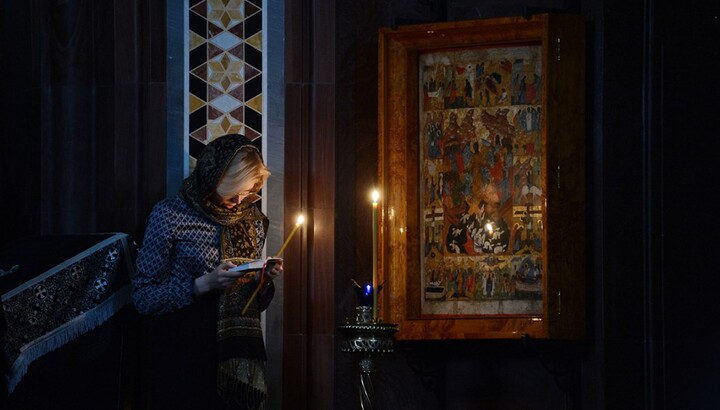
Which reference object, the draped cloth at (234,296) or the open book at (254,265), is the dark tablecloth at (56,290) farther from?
the open book at (254,265)

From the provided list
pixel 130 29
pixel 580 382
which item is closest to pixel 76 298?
pixel 130 29

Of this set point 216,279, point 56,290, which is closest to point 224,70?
point 216,279

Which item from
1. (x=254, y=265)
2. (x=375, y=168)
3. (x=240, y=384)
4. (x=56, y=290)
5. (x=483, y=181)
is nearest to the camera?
(x=254, y=265)

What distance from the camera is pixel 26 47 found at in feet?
→ 19.9

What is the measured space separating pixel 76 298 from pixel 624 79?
2373 millimetres

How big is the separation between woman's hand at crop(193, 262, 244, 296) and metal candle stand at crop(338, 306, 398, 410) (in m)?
0.48

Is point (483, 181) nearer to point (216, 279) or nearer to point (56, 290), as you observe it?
point (216, 279)

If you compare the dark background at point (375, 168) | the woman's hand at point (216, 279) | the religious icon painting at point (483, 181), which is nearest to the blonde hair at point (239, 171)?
the woman's hand at point (216, 279)

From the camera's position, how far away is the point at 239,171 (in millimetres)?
5250

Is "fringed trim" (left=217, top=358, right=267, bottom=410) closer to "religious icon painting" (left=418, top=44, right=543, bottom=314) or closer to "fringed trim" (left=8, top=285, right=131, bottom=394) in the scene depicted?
"fringed trim" (left=8, top=285, right=131, bottom=394)

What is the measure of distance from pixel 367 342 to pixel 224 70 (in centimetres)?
143

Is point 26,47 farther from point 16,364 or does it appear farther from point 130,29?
point 16,364

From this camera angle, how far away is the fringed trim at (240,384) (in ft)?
16.7

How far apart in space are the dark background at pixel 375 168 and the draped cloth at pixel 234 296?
44cm
